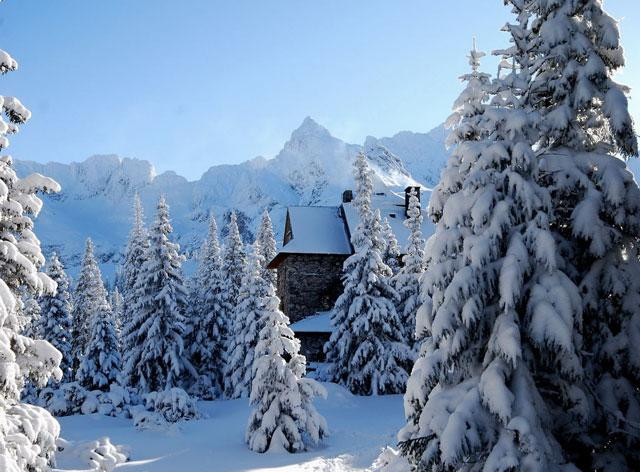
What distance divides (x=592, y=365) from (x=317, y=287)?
33.1 metres

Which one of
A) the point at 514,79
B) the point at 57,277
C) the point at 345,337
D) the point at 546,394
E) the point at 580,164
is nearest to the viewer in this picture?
the point at 546,394

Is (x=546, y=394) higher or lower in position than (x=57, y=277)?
lower

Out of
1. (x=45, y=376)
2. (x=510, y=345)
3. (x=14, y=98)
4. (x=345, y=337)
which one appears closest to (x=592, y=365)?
(x=510, y=345)

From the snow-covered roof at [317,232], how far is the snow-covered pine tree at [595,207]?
3223 centimetres

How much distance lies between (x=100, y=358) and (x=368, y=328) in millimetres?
17202

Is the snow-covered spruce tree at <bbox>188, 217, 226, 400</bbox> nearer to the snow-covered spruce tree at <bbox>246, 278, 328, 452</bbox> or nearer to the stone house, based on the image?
the stone house

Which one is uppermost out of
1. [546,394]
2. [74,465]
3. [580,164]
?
[580,164]

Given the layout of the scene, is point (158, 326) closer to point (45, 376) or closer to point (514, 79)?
point (45, 376)

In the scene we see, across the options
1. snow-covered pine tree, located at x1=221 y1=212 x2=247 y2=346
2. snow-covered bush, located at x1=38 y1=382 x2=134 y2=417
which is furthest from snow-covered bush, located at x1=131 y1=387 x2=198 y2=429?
snow-covered pine tree, located at x1=221 y1=212 x2=247 y2=346

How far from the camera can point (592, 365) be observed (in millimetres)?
8992

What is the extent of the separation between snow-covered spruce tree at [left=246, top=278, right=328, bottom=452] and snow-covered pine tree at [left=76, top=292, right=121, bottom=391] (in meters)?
18.0

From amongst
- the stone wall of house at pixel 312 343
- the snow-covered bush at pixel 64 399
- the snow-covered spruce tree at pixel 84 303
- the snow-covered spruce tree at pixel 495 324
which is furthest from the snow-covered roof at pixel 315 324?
the snow-covered spruce tree at pixel 495 324

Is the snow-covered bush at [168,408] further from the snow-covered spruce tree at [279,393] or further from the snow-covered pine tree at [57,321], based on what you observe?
the snow-covered pine tree at [57,321]

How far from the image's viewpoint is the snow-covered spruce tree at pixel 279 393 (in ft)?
64.1
